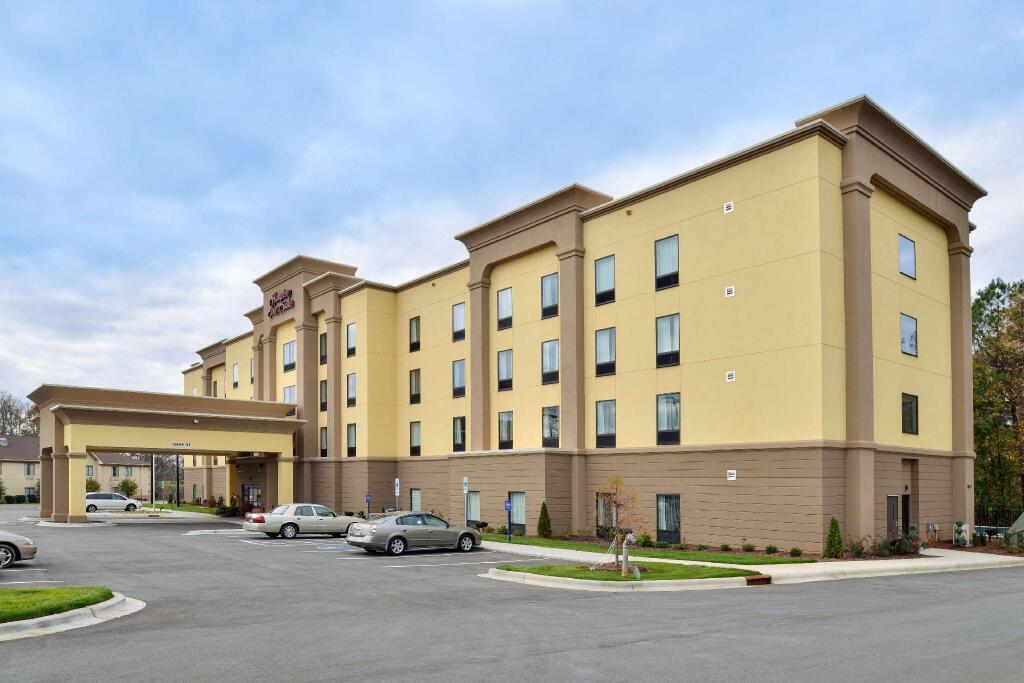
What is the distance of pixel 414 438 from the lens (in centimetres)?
4525

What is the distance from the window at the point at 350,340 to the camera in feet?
156

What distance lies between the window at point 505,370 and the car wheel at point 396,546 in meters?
12.5

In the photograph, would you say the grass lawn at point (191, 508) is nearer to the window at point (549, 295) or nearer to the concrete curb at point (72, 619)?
the window at point (549, 295)

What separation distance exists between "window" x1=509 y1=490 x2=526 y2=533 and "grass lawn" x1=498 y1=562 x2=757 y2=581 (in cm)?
1280

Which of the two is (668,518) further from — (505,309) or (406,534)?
(505,309)

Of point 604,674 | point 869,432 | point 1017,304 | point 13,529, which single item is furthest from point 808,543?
point 13,529

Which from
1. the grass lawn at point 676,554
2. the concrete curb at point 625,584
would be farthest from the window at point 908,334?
the concrete curb at point 625,584

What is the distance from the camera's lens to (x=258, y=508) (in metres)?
48.6

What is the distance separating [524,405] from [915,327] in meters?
15.8

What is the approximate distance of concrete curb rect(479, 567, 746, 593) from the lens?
17906mm

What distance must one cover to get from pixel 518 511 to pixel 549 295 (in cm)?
914

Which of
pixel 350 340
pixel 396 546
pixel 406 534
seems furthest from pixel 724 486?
pixel 350 340

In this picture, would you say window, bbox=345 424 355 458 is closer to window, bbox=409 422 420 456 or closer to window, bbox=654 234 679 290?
window, bbox=409 422 420 456

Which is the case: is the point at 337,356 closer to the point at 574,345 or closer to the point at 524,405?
the point at 524,405
